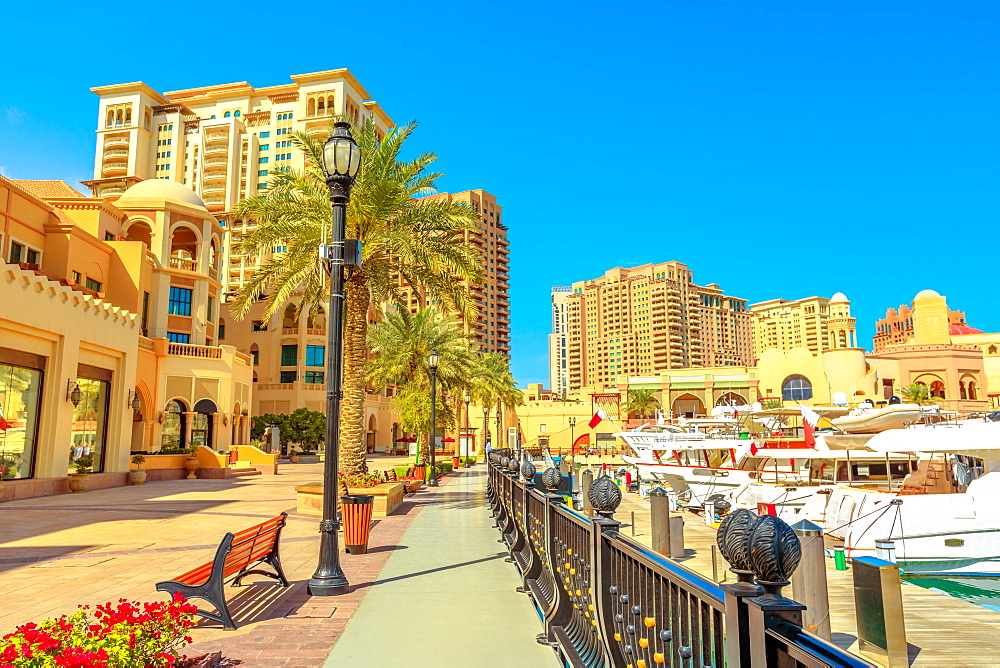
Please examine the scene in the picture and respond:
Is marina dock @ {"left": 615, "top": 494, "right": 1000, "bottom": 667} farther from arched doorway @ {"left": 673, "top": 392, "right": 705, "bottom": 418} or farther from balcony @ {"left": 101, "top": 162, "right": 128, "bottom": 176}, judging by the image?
balcony @ {"left": 101, "top": 162, "right": 128, "bottom": 176}

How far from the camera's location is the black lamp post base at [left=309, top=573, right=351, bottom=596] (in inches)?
315

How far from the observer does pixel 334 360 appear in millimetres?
8578

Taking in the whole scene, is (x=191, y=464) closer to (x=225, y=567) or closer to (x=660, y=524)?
(x=660, y=524)

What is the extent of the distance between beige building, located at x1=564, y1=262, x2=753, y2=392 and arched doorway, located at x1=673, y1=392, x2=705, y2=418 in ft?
220

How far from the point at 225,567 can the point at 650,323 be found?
6801 inches

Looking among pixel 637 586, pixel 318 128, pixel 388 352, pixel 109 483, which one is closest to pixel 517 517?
pixel 637 586

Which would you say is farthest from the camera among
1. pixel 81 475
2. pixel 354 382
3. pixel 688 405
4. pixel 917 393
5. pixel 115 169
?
pixel 115 169

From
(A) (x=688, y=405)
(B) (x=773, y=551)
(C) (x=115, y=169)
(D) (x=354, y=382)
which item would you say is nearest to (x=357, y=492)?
(D) (x=354, y=382)

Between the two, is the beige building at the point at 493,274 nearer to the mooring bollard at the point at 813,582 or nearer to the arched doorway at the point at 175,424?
the arched doorway at the point at 175,424

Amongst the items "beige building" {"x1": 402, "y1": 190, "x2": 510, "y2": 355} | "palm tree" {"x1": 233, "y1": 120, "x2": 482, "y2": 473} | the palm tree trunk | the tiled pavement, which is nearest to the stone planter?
the tiled pavement

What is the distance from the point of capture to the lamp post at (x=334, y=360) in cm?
809

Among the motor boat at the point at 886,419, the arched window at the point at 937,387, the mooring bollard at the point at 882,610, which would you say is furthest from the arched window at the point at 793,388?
the mooring bollard at the point at 882,610

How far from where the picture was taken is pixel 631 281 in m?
184

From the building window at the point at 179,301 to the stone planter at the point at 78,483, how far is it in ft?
69.9
